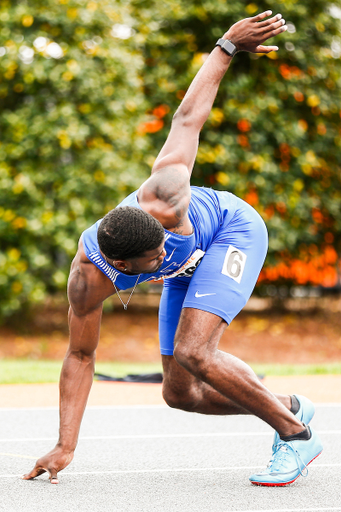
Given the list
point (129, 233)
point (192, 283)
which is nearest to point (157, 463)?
point (192, 283)

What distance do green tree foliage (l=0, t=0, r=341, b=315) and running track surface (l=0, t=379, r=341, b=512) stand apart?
599 centimetres

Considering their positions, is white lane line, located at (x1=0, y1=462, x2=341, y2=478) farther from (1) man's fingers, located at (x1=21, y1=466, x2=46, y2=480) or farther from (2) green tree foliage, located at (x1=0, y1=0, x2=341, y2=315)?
(2) green tree foliage, located at (x1=0, y1=0, x2=341, y2=315)

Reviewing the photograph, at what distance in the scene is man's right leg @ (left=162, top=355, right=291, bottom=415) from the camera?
13.4 ft

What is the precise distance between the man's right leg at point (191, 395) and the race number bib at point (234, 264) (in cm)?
66

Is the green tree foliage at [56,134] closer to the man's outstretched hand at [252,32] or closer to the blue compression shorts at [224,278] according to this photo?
the blue compression shorts at [224,278]

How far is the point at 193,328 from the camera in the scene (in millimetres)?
3744

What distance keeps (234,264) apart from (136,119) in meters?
9.46

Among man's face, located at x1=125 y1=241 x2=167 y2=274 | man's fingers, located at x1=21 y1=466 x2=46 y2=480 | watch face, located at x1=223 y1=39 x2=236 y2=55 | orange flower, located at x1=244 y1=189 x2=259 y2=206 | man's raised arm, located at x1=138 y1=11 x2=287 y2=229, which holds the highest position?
watch face, located at x1=223 y1=39 x2=236 y2=55

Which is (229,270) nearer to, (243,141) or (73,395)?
(73,395)

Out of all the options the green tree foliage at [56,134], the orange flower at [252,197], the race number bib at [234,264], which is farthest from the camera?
the orange flower at [252,197]

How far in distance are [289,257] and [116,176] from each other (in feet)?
17.2

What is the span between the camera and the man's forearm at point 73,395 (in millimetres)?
3844

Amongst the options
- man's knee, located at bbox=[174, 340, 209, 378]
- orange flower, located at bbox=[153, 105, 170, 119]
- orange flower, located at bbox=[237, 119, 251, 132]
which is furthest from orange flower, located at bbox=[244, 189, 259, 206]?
man's knee, located at bbox=[174, 340, 209, 378]

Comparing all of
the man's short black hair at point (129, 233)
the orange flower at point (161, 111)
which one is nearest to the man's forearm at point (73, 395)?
the man's short black hair at point (129, 233)
